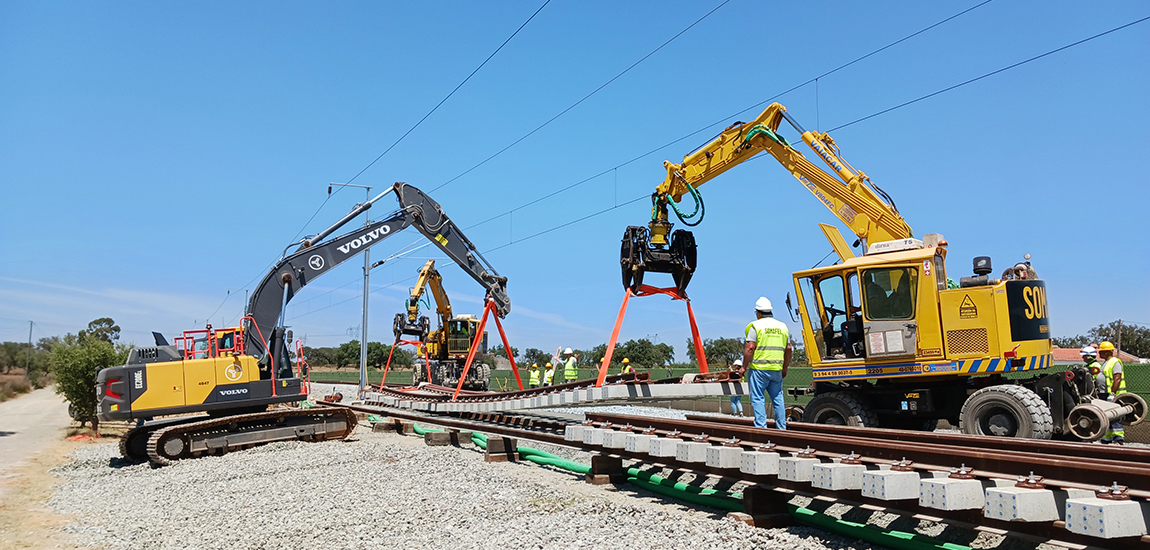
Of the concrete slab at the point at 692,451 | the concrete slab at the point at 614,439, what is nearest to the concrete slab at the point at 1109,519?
the concrete slab at the point at 692,451

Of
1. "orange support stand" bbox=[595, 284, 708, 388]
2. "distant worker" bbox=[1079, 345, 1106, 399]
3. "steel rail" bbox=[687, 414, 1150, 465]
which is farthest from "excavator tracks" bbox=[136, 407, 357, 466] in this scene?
"distant worker" bbox=[1079, 345, 1106, 399]

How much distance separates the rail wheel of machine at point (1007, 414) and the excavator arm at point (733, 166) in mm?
2954

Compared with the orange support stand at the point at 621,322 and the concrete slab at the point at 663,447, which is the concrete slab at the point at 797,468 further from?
the orange support stand at the point at 621,322

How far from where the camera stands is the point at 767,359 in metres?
8.92

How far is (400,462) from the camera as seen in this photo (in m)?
11.9

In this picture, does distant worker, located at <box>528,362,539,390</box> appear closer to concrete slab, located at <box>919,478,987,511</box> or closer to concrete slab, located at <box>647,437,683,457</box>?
concrete slab, located at <box>647,437,683,457</box>

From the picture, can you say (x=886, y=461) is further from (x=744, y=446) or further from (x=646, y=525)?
(x=646, y=525)

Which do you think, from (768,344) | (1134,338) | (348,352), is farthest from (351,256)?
(348,352)

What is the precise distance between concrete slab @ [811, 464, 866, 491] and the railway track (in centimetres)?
1

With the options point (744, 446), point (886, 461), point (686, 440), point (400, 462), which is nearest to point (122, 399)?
point (400, 462)

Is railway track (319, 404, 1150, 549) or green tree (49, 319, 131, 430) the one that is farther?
green tree (49, 319, 131, 430)

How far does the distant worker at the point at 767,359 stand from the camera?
891 centimetres

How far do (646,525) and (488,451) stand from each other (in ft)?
18.7

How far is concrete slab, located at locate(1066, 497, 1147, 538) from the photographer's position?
445cm
